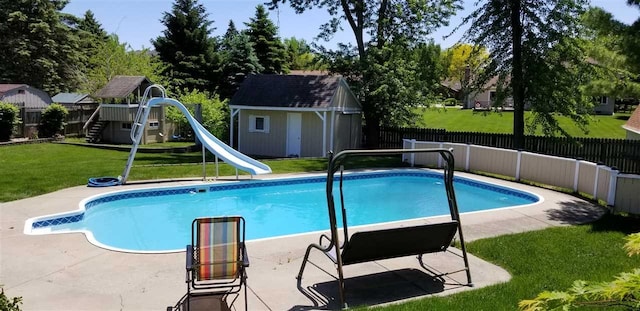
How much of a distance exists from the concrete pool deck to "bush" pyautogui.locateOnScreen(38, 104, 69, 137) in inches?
794

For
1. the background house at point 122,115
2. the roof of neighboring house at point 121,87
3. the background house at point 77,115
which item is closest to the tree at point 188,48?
the background house at point 77,115

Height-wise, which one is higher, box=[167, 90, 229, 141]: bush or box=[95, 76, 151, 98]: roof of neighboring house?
box=[95, 76, 151, 98]: roof of neighboring house

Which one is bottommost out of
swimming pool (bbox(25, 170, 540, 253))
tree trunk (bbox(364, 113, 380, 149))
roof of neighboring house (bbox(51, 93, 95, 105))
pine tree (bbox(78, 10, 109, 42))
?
swimming pool (bbox(25, 170, 540, 253))

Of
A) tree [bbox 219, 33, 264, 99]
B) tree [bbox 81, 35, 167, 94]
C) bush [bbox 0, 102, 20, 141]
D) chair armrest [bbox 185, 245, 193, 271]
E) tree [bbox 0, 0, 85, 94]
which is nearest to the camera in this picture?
chair armrest [bbox 185, 245, 193, 271]

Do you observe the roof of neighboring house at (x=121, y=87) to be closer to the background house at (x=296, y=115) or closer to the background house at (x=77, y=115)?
the background house at (x=77, y=115)

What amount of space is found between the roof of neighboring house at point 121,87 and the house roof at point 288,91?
7123mm

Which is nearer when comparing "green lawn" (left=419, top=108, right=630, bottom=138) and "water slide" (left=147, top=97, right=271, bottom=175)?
"water slide" (left=147, top=97, right=271, bottom=175)

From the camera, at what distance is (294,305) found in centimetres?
562

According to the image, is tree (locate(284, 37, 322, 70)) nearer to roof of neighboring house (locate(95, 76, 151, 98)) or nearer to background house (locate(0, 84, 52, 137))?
roof of neighboring house (locate(95, 76, 151, 98))

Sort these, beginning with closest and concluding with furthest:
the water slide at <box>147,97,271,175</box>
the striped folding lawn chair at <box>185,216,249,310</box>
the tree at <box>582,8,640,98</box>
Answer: the striped folding lawn chair at <box>185,216,249,310</box>, the tree at <box>582,8,640,98</box>, the water slide at <box>147,97,271,175</box>

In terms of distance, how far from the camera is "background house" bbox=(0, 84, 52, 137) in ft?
84.2

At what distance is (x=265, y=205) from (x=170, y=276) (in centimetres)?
750

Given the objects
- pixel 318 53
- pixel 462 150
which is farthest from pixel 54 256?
pixel 318 53

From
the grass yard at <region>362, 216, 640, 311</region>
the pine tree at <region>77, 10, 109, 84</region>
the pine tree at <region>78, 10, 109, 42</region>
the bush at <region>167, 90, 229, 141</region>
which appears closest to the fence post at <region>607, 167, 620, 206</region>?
the grass yard at <region>362, 216, 640, 311</region>
